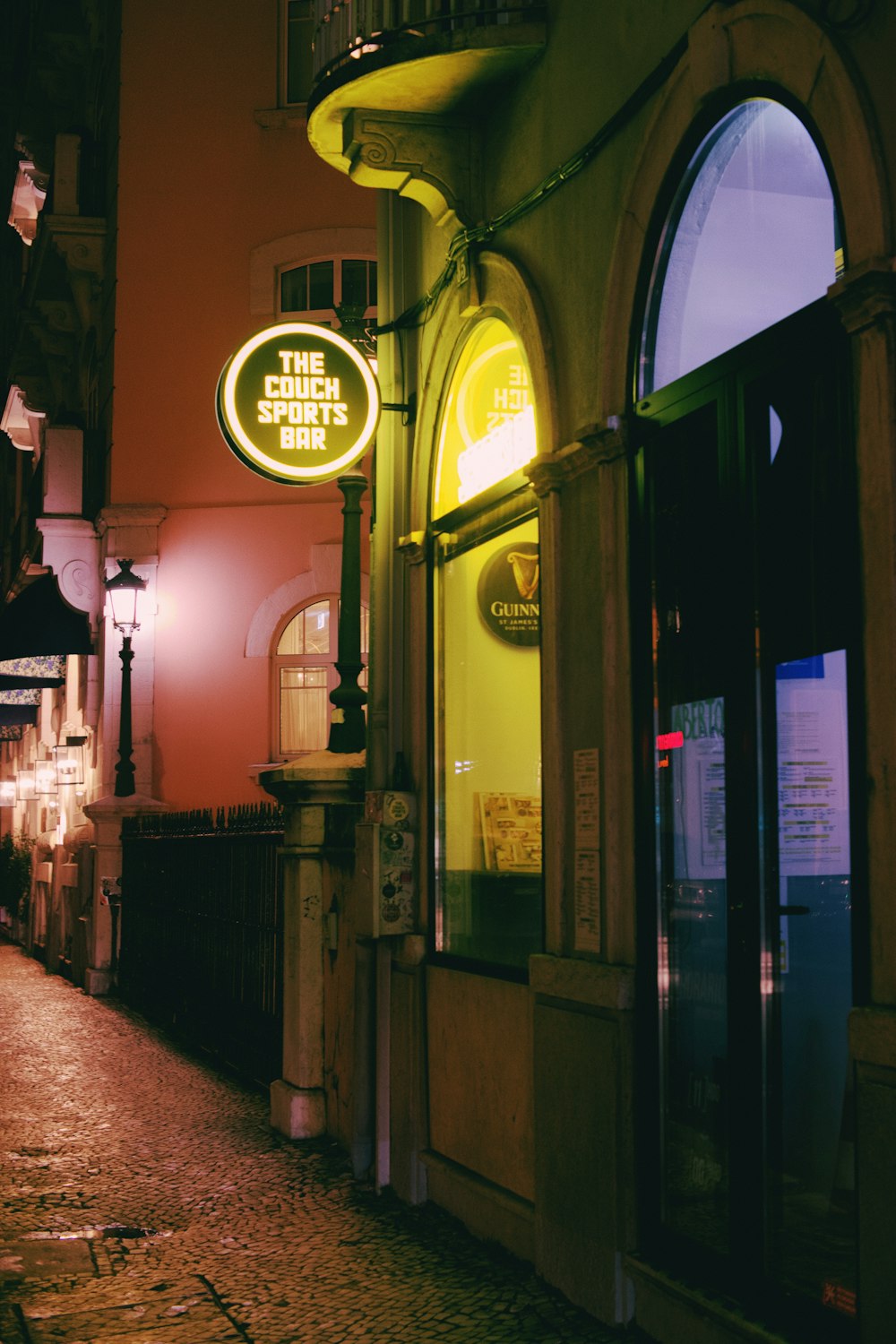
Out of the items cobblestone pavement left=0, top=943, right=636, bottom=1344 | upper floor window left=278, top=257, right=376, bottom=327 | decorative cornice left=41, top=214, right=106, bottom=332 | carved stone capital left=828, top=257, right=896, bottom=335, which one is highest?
→ decorative cornice left=41, top=214, right=106, bottom=332

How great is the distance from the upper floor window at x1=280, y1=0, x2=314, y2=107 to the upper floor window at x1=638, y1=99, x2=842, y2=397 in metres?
14.4

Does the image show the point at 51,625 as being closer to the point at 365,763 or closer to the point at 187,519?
the point at 187,519

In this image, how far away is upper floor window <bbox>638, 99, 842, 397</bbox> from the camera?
503 cm

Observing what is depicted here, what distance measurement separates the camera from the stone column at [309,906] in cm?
930

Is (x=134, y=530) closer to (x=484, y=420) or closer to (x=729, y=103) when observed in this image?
(x=484, y=420)

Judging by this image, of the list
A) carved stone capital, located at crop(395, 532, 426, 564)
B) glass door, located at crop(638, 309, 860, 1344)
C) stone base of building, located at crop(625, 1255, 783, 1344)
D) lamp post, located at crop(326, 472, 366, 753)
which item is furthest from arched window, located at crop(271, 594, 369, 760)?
stone base of building, located at crop(625, 1255, 783, 1344)

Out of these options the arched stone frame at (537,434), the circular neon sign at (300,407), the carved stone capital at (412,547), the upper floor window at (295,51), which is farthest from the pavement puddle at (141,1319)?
the upper floor window at (295,51)

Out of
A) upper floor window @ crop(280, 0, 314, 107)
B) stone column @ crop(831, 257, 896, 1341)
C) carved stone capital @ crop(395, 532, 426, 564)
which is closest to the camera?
stone column @ crop(831, 257, 896, 1341)

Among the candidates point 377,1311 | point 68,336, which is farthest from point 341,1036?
point 68,336

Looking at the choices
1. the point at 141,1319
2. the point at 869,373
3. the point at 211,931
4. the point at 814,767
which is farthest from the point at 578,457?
the point at 211,931

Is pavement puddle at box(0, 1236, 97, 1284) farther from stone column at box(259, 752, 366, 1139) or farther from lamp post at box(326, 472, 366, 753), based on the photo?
lamp post at box(326, 472, 366, 753)

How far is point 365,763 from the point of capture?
9000mm

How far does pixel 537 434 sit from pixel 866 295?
8.62 ft

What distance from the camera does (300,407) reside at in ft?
29.1
